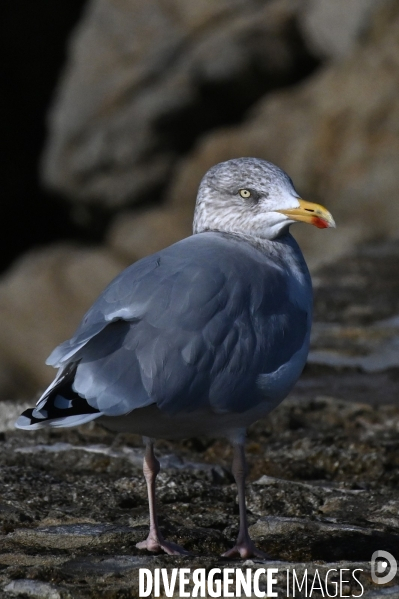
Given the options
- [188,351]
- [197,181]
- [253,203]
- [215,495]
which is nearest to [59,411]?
[188,351]

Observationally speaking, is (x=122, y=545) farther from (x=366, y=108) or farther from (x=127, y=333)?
(x=366, y=108)

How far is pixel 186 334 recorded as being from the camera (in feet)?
9.36

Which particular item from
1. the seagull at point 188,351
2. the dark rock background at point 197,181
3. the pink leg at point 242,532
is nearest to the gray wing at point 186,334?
the seagull at point 188,351

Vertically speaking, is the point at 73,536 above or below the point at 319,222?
below

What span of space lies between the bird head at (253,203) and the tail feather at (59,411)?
1.02 metres

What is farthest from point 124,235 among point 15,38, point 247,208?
point 247,208

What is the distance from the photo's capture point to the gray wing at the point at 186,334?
274 centimetres

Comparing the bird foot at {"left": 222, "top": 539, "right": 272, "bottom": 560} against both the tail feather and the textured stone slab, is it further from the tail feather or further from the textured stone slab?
the tail feather

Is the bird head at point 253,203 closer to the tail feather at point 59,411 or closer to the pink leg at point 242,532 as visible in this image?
the pink leg at point 242,532

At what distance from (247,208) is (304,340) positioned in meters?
0.54

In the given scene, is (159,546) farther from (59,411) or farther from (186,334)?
(186,334)

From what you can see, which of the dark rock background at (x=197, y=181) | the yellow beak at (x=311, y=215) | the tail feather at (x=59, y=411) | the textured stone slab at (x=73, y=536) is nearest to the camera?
the tail feather at (x=59, y=411)

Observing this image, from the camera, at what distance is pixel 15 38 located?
43.5 ft

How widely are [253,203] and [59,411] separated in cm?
117
